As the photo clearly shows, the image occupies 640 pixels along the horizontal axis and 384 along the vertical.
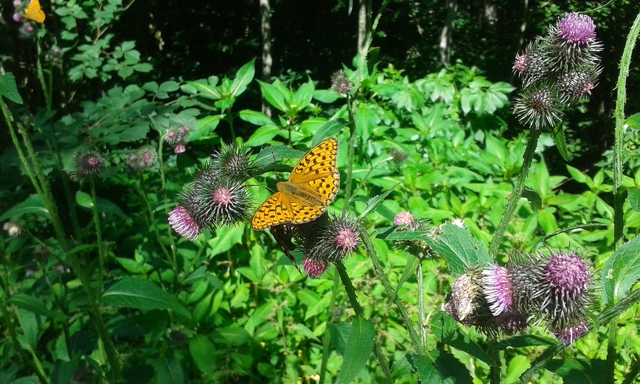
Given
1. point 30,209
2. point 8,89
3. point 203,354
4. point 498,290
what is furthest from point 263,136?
point 498,290

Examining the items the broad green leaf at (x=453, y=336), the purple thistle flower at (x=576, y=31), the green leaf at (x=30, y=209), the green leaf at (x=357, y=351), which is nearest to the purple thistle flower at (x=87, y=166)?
the green leaf at (x=30, y=209)

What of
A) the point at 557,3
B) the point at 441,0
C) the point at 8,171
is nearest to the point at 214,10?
the point at 441,0

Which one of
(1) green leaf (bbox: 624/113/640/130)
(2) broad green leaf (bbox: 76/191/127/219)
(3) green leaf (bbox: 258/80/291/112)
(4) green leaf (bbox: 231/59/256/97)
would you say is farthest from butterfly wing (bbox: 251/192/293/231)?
(4) green leaf (bbox: 231/59/256/97)

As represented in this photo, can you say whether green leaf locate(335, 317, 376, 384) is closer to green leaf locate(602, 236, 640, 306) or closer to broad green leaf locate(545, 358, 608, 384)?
broad green leaf locate(545, 358, 608, 384)

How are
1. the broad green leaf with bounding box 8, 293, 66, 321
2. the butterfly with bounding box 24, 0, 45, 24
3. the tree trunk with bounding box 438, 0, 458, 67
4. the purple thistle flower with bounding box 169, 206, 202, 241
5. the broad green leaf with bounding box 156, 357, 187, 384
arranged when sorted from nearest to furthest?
the purple thistle flower with bounding box 169, 206, 202, 241 → the broad green leaf with bounding box 8, 293, 66, 321 → the broad green leaf with bounding box 156, 357, 187, 384 → the butterfly with bounding box 24, 0, 45, 24 → the tree trunk with bounding box 438, 0, 458, 67

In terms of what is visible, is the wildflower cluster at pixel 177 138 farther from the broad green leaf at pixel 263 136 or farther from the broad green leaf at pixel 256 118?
the broad green leaf at pixel 256 118

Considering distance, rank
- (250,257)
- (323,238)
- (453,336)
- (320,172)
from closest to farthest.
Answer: (453,336) → (323,238) → (320,172) → (250,257)

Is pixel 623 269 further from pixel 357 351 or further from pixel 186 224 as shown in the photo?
pixel 186 224
